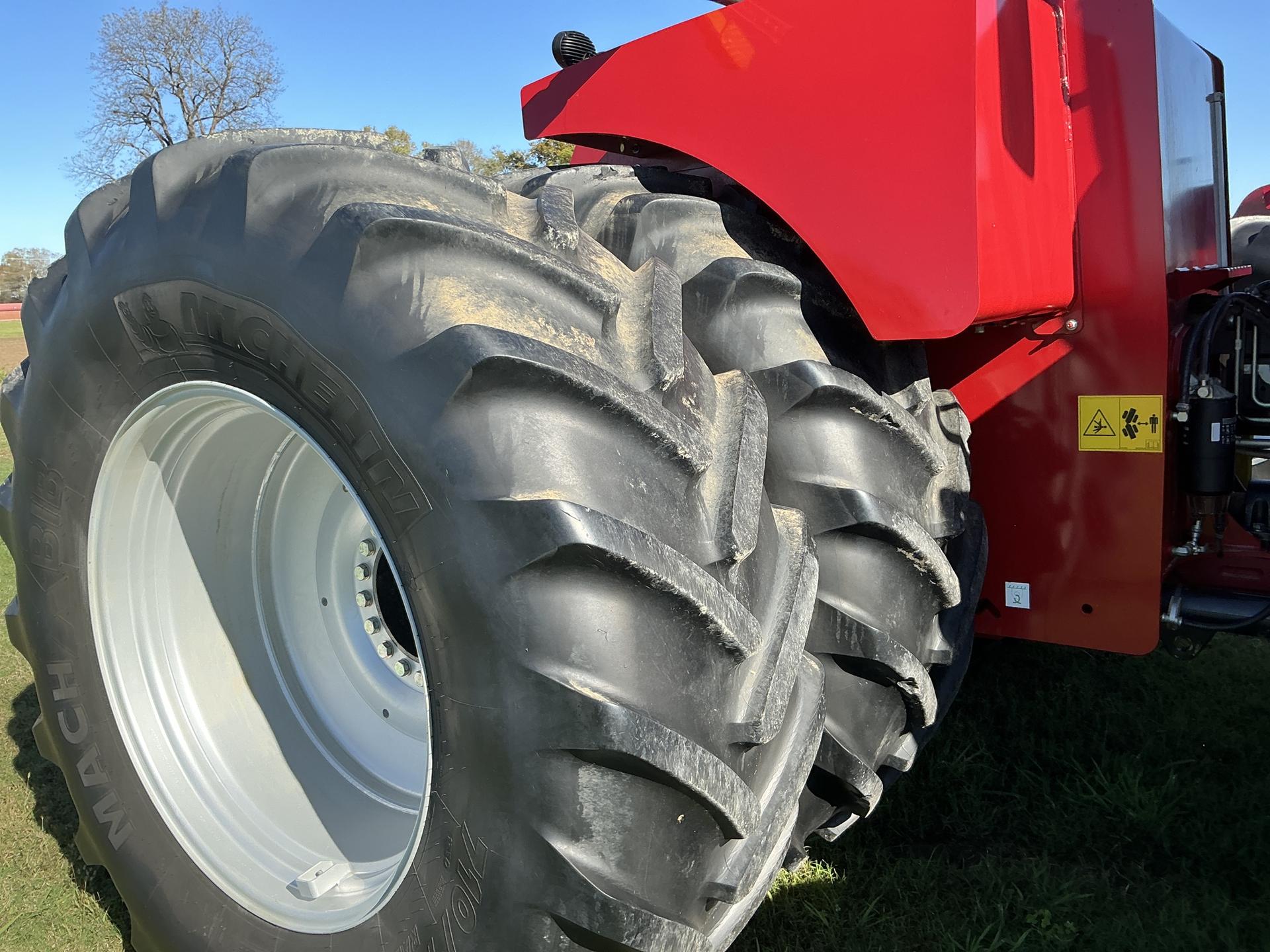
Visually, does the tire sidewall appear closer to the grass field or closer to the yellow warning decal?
the grass field

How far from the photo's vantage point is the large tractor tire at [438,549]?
1125 millimetres

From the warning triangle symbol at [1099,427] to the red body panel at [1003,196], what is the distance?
1.2 inches

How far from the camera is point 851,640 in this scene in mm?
1465

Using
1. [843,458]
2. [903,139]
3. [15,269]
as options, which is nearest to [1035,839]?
[843,458]

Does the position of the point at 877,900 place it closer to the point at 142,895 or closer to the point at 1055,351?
the point at 1055,351

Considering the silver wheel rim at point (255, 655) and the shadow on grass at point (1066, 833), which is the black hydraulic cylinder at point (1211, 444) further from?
the silver wheel rim at point (255, 655)

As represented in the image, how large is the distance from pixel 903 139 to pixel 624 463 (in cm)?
65

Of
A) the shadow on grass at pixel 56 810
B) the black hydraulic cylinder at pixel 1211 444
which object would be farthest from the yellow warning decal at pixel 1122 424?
the shadow on grass at pixel 56 810

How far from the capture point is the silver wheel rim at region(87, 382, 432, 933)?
5.47 ft

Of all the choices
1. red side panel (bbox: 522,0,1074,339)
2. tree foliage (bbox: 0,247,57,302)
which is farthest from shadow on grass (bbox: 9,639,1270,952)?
tree foliage (bbox: 0,247,57,302)

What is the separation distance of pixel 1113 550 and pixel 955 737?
939 mm

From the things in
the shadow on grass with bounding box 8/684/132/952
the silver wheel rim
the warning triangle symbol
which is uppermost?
the warning triangle symbol

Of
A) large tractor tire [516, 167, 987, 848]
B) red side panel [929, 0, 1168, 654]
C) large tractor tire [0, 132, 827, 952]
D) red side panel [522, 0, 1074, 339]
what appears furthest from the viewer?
red side panel [929, 0, 1168, 654]

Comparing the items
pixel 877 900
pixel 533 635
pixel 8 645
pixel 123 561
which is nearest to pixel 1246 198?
pixel 877 900
